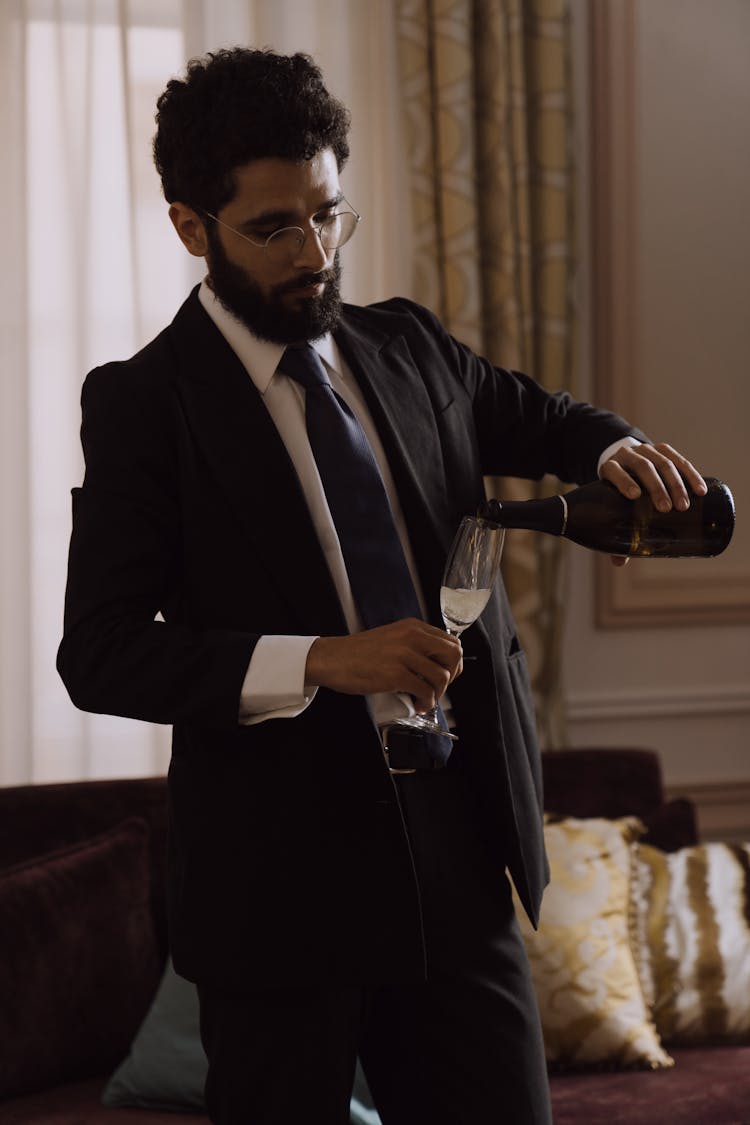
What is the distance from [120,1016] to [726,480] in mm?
1830

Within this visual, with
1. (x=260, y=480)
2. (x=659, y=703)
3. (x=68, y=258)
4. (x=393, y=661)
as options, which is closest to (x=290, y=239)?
(x=260, y=480)

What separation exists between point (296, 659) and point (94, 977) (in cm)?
118

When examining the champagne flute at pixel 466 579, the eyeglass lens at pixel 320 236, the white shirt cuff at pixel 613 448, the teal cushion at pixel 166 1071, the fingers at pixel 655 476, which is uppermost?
the eyeglass lens at pixel 320 236

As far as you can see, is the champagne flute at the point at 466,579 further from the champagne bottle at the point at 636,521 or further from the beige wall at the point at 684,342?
the beige wall at the point at 684,342

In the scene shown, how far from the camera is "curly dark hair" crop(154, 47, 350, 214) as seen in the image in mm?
1452

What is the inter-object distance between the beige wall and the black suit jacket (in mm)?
1684

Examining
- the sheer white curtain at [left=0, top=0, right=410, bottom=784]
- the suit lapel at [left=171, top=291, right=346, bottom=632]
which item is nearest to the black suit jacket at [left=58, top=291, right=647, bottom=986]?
the suit lapel at [left=171, top=291, right=346, bottom=632]

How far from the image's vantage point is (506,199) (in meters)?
2.83

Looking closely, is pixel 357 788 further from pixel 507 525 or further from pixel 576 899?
pixel 576 899

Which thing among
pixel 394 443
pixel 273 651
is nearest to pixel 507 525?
pixel 394 443

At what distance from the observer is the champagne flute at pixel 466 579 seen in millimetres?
1356

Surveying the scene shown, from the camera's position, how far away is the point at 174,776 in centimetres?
146

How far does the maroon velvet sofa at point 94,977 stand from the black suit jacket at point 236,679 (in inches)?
32.4

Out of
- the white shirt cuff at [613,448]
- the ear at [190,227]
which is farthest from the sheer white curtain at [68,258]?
the white shirt cuff at [613,448]
